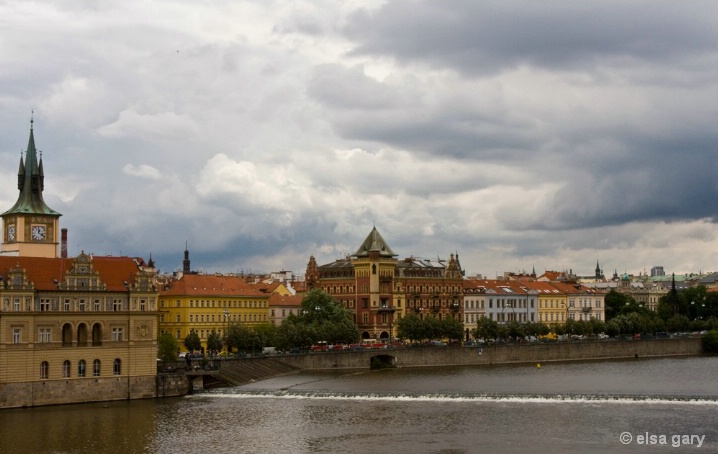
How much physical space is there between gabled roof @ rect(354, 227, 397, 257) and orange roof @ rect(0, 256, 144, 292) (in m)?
80.2

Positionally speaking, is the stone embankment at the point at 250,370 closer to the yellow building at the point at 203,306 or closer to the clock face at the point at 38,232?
the clock face at the point at 38,232

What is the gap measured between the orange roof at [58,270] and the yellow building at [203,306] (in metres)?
49.7

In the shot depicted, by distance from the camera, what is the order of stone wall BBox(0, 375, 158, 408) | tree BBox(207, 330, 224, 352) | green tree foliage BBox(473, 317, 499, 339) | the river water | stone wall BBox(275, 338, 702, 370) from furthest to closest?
green tree foliage BBox(473, 317, 499, 339) → tree BBox(207, 330, 224, 352) → stone wall BBox(275, 338, 702, 370) → stone wall BBox(0, 375, 158, 408) → the river water

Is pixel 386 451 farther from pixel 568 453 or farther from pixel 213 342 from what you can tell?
pixel 213 342

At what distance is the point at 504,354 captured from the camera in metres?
152

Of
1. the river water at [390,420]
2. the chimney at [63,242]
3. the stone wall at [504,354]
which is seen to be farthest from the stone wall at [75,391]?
the chimney at [63,242]

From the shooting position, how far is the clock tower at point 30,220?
112 metres

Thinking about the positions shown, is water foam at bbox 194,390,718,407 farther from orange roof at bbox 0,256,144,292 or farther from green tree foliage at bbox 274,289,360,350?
green tree foliage at bbox 274,289,360,350

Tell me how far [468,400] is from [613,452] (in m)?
26.2

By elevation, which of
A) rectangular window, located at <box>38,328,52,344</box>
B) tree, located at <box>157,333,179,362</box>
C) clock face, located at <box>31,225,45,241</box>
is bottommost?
tree, located at <box>157,333,179,362</box>

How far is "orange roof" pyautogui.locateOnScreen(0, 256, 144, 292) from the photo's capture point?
94.4 m

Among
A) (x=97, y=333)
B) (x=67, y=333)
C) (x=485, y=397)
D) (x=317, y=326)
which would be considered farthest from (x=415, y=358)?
(x=67, y=333)

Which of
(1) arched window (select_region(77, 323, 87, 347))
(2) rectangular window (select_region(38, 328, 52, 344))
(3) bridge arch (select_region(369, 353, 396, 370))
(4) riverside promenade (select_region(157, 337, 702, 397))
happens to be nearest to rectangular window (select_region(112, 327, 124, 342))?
(1) arched window (select_region(77, 323, 87, 347))

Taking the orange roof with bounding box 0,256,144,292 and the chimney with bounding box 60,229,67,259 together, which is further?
the chimney with bounding box 60,229,67,259
